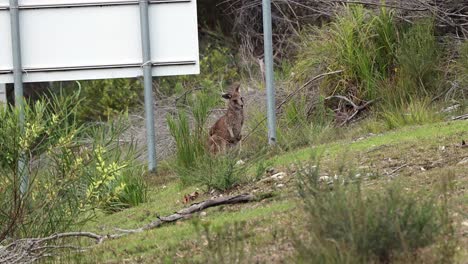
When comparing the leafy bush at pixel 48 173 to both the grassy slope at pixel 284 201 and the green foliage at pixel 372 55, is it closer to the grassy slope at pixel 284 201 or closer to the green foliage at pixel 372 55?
the grassy slope at pixel 284 201

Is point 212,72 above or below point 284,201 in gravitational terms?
above

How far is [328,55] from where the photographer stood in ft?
60.7

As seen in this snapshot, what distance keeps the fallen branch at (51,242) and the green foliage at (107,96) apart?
15.9m

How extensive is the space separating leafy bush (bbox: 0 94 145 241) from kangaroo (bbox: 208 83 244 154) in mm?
4284

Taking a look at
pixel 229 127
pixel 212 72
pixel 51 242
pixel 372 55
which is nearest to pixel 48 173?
pixel 51 242

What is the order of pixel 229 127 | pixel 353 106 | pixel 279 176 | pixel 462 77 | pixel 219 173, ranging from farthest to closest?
pixel 353 106 → pixel 462 77 → pixel 229 127 → pixel 279 176 → pixel 219 173

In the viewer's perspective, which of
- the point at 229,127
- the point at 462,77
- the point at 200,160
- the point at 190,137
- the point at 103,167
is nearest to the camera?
the point at 103,167

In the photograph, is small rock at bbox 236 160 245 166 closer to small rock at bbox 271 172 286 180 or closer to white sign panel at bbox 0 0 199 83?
small rock at bbox 271 172 286 180

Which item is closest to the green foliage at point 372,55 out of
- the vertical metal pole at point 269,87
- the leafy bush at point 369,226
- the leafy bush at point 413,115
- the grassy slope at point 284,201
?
the leafy bush at point 413,115

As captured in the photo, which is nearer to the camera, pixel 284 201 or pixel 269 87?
pixel 284 201

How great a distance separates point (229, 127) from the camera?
1520 centimetres

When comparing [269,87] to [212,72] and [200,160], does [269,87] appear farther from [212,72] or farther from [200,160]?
[212,72]

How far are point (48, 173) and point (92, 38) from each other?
15.4 ft

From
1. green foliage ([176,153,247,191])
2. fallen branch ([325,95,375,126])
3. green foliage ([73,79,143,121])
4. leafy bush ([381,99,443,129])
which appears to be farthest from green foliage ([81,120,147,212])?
green foliage ([73,79,143,121])
